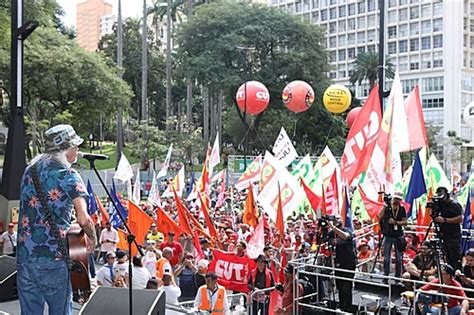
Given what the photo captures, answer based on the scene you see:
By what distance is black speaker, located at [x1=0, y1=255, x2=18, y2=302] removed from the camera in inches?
243

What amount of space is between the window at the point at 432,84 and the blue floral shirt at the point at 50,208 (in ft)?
279

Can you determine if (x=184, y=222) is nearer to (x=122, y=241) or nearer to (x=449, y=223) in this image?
(x=122, y=241)

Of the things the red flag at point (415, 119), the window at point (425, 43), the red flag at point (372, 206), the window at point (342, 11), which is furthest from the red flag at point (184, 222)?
the window at point (342, 11)

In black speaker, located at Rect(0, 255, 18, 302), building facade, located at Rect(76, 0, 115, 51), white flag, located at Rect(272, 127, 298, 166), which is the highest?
building facade, located at Rect(76, 0, 115, 51)

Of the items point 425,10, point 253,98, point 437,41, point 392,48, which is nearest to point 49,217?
point 253,98

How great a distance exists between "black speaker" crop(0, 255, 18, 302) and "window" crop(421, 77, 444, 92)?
273ft

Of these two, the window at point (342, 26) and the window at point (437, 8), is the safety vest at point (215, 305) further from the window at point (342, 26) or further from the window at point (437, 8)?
the window at point (342, 26)

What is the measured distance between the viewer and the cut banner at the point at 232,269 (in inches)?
415

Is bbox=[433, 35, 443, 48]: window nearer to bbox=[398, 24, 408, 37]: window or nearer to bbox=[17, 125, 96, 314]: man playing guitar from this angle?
bbox=[398, 24, 408, 37]: window

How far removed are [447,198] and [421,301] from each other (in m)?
1.86

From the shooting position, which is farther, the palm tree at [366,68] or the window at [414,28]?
the window at [414,28]

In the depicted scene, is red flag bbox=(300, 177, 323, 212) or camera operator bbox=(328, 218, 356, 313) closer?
camera operator bbox=(328, 218, 356, 313)

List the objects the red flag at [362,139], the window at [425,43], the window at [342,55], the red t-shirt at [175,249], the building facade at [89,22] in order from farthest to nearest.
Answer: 1. the building facade at [89,22]
2. the window at [342,55]
3. the window at [425,43]
4. the red flag at [362,139]
5. the red t-shirt at [175,249]

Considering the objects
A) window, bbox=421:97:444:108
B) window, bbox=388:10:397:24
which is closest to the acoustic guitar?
window, bbox=421:97:444:108
